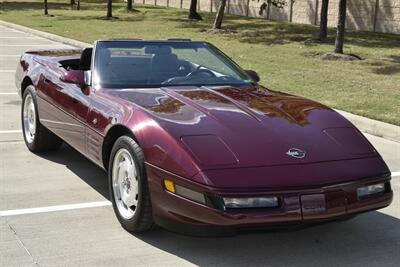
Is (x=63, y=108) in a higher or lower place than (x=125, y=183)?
higher

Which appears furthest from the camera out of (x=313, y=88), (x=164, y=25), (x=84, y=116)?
(x=164, y=25)

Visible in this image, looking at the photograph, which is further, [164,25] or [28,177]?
[164,25]

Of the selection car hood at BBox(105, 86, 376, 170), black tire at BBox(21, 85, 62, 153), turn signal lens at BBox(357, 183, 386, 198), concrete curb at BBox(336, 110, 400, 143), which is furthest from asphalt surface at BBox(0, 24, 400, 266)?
concrete curb at BBox(336, 110, 400, 143)

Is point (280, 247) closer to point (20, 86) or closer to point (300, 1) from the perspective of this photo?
point (20, 86)

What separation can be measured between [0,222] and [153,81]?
1717 mm

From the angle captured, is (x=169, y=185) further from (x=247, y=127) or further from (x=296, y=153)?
(x=296, y=153)

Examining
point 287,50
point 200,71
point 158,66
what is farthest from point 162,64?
point 287,50

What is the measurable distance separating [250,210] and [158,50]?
241 cm

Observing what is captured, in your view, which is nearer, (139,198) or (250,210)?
(250,210)

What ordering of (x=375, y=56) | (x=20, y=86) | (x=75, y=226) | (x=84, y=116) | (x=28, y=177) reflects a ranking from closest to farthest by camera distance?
(x=75, y=226) < (x=84, y=116) < (x=28, y=177) < (x=20, y=86) < (x=375, y=56)

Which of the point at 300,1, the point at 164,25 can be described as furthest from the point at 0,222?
the point at 300,1

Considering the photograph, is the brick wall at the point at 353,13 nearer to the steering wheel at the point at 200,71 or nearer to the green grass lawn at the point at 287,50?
the green grass lawn at the point at 287,50

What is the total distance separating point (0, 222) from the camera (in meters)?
4.71

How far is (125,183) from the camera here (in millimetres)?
4551
